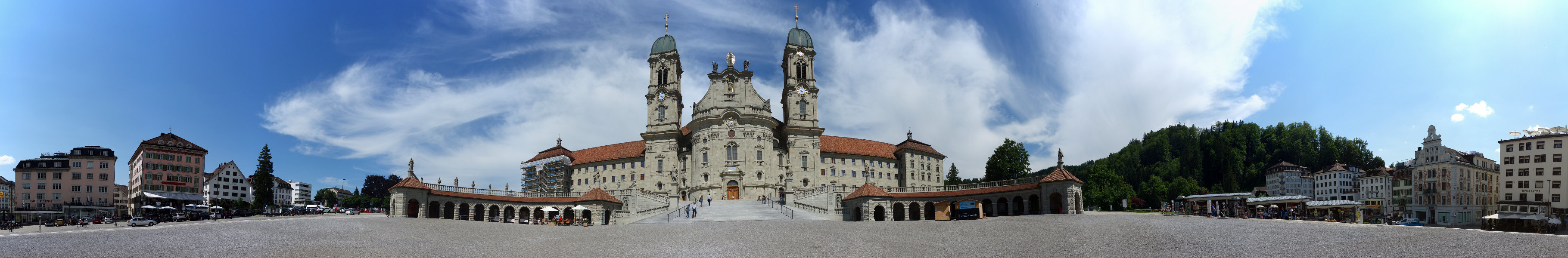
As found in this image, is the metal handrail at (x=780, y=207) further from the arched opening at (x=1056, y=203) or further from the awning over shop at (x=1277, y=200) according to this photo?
the awning over shop at (x=1277, y=200)

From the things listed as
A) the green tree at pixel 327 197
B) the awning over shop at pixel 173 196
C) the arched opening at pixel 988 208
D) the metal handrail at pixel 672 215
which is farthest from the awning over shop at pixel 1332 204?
the green tree at pixel 327 197

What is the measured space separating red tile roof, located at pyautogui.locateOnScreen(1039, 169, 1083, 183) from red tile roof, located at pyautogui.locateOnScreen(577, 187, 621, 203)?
2545 cm

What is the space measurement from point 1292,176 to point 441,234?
10300 centimetres

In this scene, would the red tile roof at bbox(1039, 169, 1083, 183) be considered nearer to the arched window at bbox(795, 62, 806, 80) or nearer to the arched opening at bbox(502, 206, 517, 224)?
the arched opening at bbox(502, 206, 517, 224)

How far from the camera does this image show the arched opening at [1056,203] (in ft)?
149

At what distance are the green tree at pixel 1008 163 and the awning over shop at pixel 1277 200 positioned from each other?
18.1m

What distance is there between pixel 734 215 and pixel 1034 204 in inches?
709

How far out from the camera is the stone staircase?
44.2 meters

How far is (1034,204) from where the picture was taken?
4806 cm

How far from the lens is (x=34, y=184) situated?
77.7 meters

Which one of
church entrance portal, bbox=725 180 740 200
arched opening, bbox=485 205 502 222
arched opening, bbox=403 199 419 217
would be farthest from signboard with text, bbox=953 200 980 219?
church entrance portal, bbox=725 180 740 200

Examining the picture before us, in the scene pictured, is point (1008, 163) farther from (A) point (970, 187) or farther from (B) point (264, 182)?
(B) point (264, 182)

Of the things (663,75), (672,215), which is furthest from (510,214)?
(663,75)

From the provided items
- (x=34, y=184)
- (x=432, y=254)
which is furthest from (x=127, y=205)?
(x=432, y=254)
